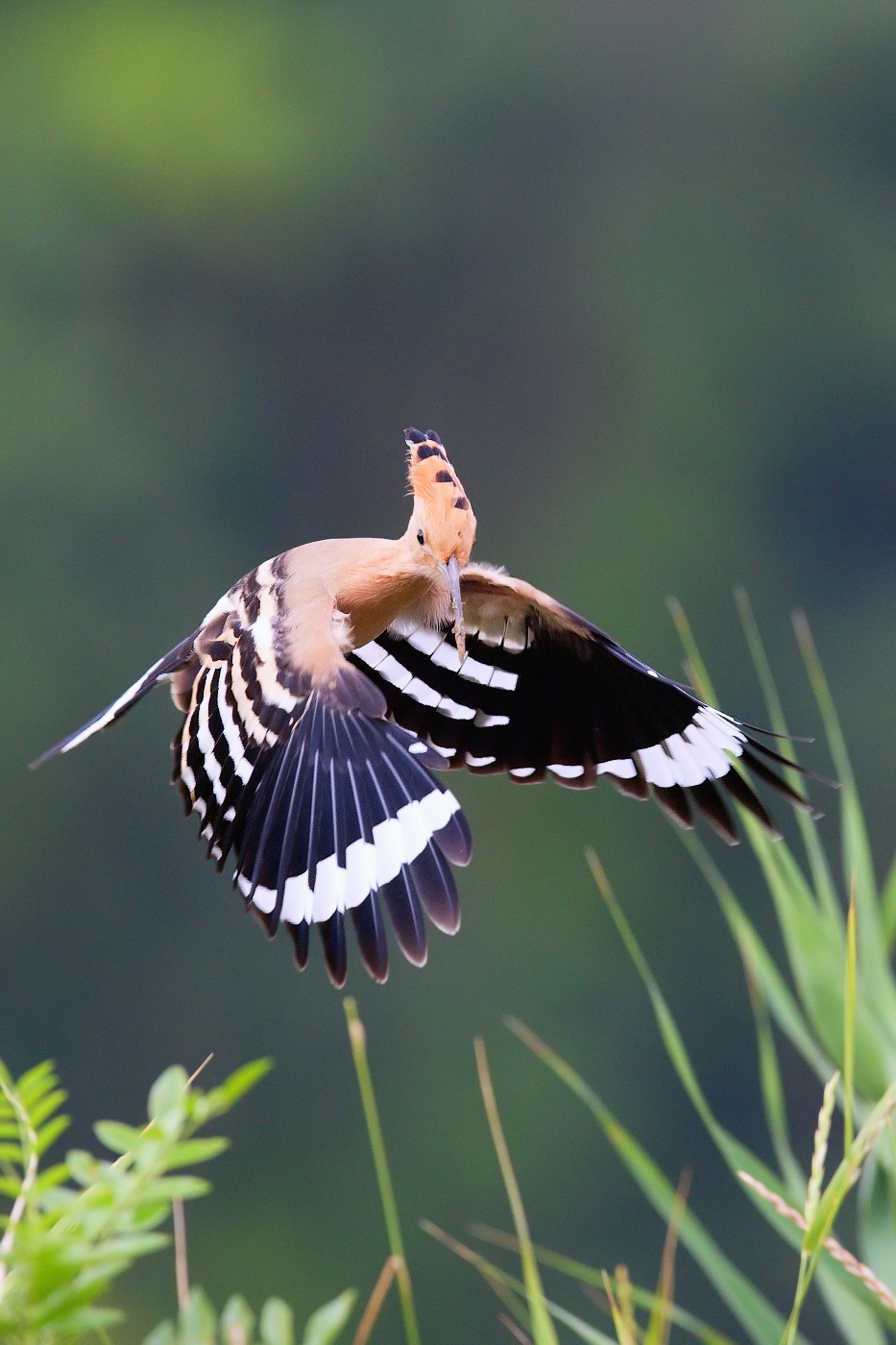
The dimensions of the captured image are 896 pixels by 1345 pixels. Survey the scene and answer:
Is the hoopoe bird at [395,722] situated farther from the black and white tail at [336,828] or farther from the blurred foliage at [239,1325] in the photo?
the blurred foliage at [239,1325]

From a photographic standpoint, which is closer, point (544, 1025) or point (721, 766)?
point (721, 766)

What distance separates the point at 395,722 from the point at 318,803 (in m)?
0.28

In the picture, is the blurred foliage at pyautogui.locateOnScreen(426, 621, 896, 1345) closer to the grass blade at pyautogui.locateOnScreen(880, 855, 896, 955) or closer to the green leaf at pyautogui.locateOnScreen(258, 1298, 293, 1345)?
the grass blade at pyautogui.locateOnScreen(880, 855, 896, 955)

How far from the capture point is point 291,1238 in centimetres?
1054

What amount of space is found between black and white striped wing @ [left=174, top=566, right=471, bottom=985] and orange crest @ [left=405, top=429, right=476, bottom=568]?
0.17 meters

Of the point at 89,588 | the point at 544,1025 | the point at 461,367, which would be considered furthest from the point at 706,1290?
the point at 461,367

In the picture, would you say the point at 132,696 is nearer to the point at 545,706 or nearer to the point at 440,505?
the point at 440,505

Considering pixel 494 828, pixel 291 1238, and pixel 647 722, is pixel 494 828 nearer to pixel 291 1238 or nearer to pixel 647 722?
pixel 291 1238

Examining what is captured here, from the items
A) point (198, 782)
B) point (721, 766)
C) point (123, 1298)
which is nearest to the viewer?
point (198, 782)

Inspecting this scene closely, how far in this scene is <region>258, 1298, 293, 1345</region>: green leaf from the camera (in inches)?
20.5

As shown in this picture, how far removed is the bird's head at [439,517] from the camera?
1.80 metres

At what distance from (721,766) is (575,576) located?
1040cm

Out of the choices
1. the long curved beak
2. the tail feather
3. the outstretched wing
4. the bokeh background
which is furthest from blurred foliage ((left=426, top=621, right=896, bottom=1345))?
the bokeh background

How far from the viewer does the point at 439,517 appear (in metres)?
1.80
